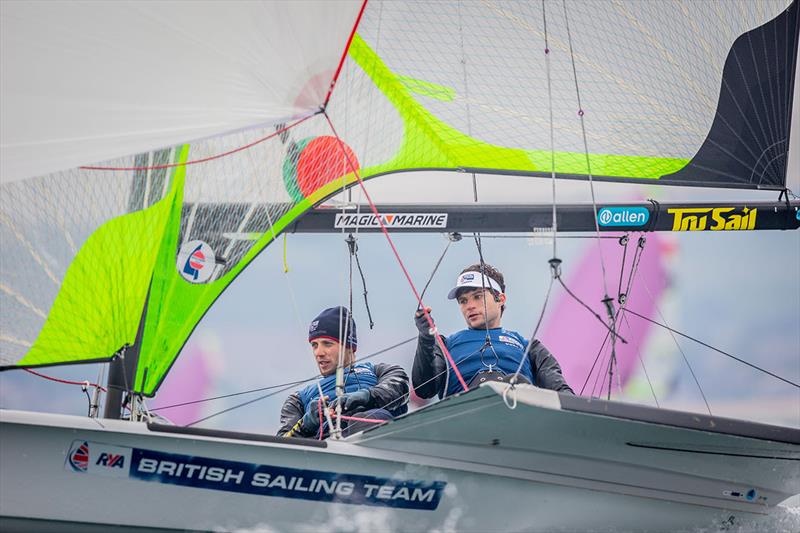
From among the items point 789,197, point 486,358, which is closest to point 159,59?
point 486,358

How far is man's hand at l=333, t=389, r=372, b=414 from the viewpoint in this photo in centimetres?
286

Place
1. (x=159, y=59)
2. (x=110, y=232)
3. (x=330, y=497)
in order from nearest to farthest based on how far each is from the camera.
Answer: (x=330, y=497)
(x=159, y=59)
(x=110, y=232)

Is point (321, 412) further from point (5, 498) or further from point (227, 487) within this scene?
point (5, 498)

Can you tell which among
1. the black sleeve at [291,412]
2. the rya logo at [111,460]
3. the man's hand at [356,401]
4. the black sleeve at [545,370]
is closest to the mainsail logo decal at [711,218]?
the black sleeve at [545,370]

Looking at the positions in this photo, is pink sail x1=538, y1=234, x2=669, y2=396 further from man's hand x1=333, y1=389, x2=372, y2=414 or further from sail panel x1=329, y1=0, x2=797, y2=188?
man's hand x1=333, y1=389, x2=372, y2=414

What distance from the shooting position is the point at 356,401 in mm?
2928

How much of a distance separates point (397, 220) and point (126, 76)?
139 cm

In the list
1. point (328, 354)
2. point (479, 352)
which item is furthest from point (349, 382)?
point (479, 352)

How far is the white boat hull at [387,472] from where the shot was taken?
2.12m

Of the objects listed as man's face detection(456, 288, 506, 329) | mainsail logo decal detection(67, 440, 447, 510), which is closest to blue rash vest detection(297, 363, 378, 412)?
man's face detection(456, 288, 506, 329)

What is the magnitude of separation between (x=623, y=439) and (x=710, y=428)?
245 mm

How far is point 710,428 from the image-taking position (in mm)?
2318

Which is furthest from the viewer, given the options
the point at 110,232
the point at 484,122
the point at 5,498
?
the point at 484,122

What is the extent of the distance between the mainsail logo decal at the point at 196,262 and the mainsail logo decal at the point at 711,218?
1946 mm
